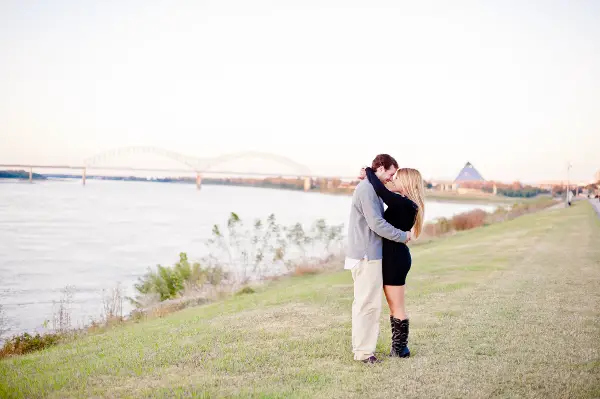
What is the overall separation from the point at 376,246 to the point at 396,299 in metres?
0.59

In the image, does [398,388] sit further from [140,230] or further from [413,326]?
[140,230]

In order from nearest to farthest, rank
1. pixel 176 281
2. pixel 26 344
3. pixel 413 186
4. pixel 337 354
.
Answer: pixel 413 186 < pixel 337 354 < pixel 26 344 < pixel 176 281

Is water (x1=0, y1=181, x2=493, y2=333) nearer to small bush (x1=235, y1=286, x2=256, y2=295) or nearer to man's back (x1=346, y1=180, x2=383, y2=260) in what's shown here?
small bush (x1=235, y1=286, x2=256, y2=295)

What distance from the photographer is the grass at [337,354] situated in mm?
4875

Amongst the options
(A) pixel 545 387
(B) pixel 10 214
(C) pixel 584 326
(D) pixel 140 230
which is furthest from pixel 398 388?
(B) pixel 10 214

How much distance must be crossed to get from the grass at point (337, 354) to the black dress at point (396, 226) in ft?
2.78

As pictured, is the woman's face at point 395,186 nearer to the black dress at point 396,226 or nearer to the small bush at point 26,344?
the black dress at point 396,226

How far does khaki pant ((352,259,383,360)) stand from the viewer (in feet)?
18.0

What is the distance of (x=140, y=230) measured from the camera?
40812 millimetres

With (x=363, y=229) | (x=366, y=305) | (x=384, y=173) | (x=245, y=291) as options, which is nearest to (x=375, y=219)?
(x=363, y=229)

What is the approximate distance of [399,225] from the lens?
18.1 feet

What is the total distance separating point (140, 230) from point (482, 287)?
34.0 meters

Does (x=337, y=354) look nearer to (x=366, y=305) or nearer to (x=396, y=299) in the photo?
(x=366, y=305)

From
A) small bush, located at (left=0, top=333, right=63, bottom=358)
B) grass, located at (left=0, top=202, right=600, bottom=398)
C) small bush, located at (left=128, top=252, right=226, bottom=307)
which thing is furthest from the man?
small bush, located at (left=128, top=252, right=226, bottom=307)
